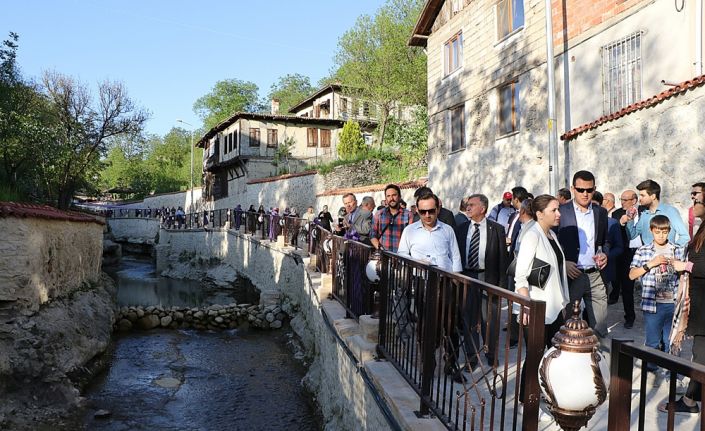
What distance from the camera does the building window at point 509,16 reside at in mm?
15391

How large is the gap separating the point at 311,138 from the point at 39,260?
94.9 feet

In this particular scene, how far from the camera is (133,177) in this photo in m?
65.2

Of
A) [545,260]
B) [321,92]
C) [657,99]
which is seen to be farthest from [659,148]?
[321,92]

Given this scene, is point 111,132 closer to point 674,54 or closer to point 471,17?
point 471,17

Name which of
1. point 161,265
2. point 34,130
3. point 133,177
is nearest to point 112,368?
point 34,130

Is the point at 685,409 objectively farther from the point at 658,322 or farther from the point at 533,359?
the point at 533,359

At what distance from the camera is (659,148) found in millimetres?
8383

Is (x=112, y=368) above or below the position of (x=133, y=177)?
below

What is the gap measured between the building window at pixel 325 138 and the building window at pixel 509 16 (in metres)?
23.4

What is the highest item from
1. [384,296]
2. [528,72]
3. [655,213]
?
[528,72]

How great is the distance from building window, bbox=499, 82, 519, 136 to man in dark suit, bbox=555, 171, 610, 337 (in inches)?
420

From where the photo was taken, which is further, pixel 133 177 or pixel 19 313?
pixel 133 177

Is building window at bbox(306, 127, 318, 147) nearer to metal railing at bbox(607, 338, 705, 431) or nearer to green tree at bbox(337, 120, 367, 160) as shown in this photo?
green tree at bbox(337, 120, 367, 160)

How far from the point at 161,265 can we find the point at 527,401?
3503 cm
